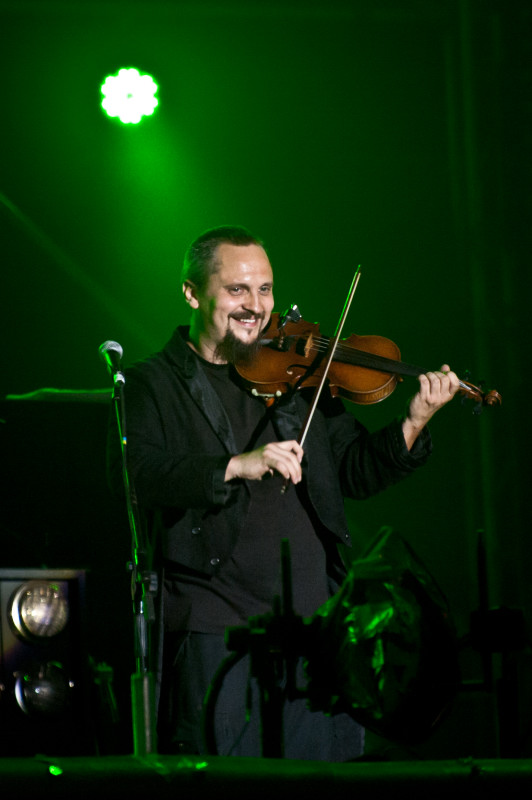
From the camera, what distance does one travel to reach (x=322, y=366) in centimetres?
279

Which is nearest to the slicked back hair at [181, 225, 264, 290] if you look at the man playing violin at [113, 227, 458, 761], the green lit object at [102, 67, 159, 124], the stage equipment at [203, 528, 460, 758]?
the man playing violin at [113, 227, 458, 761]

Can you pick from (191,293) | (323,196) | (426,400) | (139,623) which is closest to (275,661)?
(139,623)

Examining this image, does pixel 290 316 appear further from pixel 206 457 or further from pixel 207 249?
pixel 206 457

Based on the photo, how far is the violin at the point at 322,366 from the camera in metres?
2.76

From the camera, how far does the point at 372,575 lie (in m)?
1.64

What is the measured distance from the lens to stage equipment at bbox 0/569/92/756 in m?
2.32

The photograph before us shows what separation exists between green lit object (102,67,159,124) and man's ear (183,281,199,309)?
1294 millimetres

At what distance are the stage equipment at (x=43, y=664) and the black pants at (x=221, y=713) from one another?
0.73 ft

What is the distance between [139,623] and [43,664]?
52cm

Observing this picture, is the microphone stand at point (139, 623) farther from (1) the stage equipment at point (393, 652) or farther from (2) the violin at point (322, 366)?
(2) the violin at point (322, 366)

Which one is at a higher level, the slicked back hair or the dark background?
the dark background

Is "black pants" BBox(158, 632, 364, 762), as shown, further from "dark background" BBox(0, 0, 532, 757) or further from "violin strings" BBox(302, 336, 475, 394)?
"dark background" BBox(0, 0, 532, 757)

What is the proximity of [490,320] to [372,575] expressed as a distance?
258 cm

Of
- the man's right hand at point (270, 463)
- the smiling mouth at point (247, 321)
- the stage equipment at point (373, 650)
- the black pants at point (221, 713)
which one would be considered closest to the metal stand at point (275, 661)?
the stage equipment at point (373, 650)
